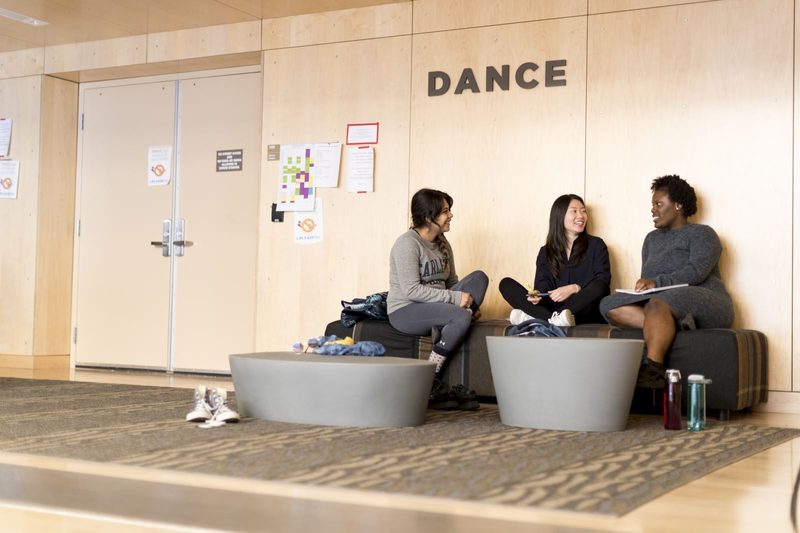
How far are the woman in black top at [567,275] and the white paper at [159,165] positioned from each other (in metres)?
3.19

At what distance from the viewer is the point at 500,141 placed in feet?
19.8

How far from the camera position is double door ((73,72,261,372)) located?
7230 mm

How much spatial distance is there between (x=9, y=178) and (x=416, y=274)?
13.9 feet

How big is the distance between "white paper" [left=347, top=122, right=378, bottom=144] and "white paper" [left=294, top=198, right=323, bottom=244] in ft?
1.55

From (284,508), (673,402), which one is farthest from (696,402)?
(284,508)

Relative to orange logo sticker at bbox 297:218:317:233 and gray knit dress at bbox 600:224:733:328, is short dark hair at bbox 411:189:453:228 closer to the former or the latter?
gray knit dress at bbox 600:224:733:328

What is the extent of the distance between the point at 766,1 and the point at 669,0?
531 mm

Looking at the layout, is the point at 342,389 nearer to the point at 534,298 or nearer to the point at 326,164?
the point at 534,298

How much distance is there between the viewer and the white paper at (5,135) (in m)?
7.88

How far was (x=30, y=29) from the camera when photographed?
7.18 meters

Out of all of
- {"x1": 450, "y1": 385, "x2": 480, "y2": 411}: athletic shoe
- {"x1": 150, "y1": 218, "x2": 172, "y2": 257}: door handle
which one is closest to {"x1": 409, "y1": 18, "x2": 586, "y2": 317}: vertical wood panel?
{"x1": 450, "y1": 385, "x2": 480, "y2": 411}: athletic shoe

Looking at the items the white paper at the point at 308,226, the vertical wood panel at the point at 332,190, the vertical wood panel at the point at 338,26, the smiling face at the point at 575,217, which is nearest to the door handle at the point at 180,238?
the vertical wood panel at the point at 332,190

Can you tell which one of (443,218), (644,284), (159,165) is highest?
(159,165)

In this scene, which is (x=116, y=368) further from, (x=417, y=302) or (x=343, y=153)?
(x=417, y=302)
